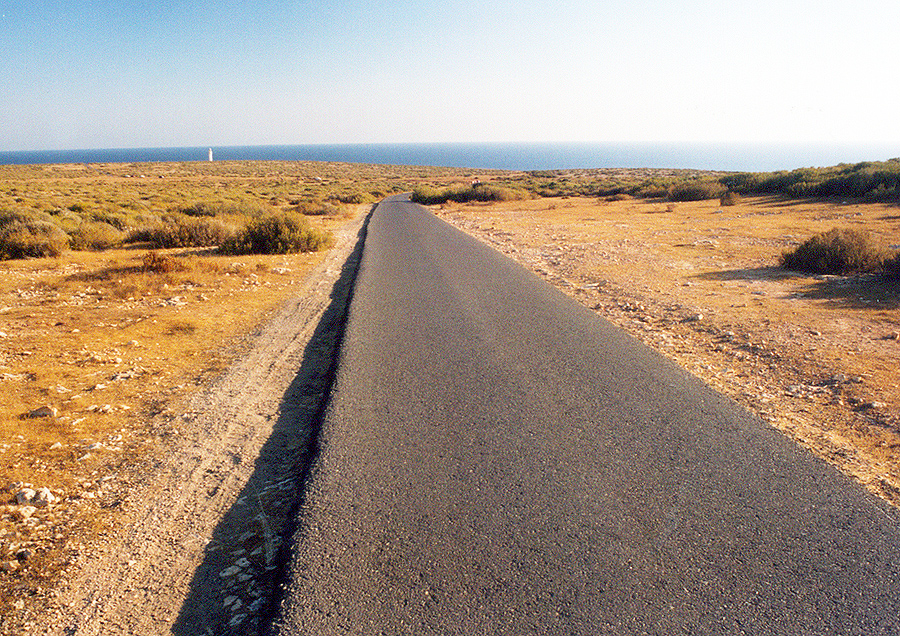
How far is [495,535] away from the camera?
3502mm

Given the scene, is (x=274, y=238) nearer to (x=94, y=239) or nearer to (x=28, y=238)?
(x=94, y=239)

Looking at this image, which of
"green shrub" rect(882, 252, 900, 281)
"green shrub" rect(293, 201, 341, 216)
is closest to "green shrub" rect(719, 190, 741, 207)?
"green shrub" rect(882, 252, 900, 281)

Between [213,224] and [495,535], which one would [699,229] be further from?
[495,535]

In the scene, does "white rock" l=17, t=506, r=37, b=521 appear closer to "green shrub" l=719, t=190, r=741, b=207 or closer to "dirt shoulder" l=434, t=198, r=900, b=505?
"dirt shoulder" l=434, t=198, r=900, b=505

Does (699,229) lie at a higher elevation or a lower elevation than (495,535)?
higher

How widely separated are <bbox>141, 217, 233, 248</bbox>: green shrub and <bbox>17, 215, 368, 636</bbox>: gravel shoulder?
1341 centimetres

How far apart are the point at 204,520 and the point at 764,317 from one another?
8.79m

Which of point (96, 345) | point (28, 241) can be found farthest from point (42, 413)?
point (28, 241)

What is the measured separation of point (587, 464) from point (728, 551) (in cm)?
122

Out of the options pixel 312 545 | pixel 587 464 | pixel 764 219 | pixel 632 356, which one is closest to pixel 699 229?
pixel 764 219

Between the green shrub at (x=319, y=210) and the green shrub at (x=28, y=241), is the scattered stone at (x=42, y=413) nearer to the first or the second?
the green shrub at (x=28, y=241)

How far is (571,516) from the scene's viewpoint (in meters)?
3.71

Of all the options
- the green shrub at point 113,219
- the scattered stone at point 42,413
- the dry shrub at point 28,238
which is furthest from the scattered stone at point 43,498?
the green shrub at point 113,219

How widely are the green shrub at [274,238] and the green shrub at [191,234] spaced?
31.9 inches
